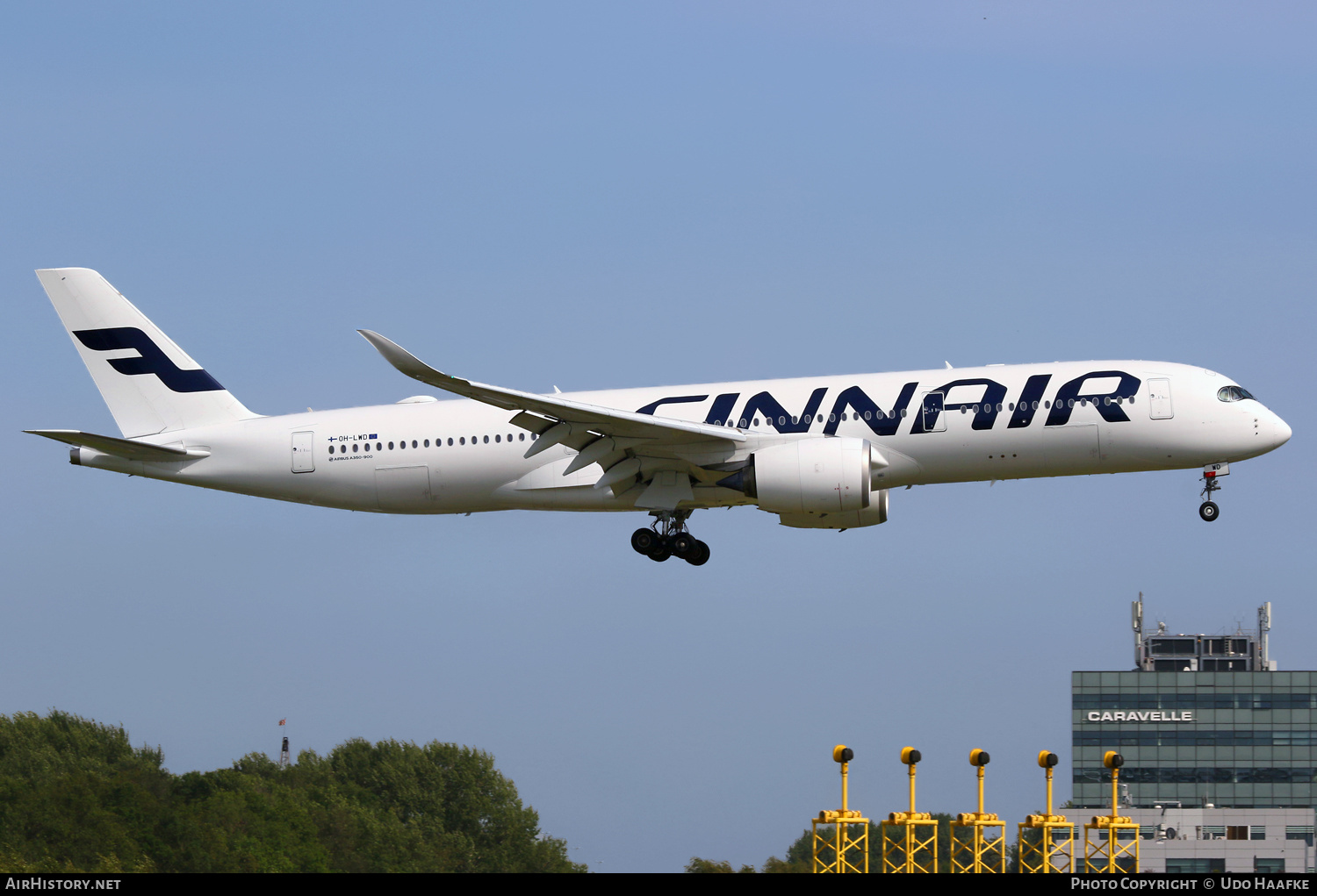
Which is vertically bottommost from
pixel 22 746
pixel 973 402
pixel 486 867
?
pixel 486 867

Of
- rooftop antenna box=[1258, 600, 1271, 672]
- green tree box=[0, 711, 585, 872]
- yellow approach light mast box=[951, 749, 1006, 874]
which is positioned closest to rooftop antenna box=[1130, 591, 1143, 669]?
rooftop antenna box=[1258, 600, 1271, 672]

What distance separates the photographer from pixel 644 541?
42219 millimetres

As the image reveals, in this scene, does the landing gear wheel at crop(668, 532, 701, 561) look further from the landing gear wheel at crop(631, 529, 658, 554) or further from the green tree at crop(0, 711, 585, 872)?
the green tree at crop(0, 711, 585, 872)

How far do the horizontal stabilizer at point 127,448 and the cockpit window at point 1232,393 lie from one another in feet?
86.1

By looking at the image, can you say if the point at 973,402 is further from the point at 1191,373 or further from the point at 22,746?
the point at 22,746

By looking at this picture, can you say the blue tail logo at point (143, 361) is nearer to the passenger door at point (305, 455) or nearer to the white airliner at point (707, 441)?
the white airliner at point (707, 441)

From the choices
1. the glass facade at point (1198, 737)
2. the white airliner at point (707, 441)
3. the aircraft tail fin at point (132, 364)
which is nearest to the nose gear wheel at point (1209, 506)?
the white airliner at point (707, 441)

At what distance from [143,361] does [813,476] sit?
20360 millimetres

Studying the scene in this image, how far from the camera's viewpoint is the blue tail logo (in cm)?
4578

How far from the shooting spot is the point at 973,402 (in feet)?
126

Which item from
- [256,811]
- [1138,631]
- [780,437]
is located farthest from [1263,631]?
[780,437]

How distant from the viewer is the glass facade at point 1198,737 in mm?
106000
